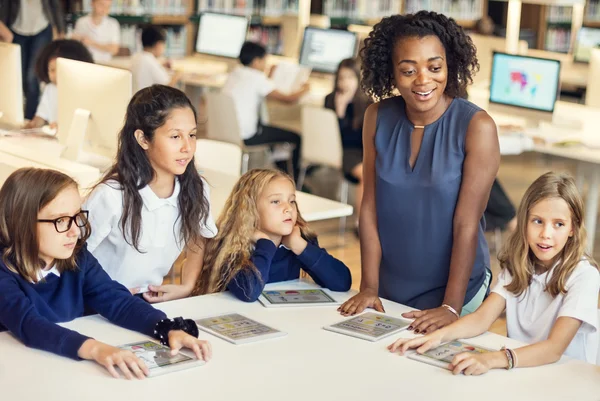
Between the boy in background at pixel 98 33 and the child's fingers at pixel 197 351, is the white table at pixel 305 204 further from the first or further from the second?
the boy in background at pixel 98 33

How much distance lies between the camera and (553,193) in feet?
7.34

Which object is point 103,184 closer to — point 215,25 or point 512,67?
point 512,67

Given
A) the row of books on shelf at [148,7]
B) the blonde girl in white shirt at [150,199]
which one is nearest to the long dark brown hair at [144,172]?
the blonde girl in white shirt at [150,199]

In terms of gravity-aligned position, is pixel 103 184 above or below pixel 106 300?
above

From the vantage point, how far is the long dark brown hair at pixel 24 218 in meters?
2.12

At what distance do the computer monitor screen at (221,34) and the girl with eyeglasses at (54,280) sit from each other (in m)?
5.64

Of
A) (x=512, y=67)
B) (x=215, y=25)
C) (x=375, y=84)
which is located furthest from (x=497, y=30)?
(x=375, y=84)

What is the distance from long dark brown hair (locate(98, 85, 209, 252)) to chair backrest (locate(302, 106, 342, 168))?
281 centimetres

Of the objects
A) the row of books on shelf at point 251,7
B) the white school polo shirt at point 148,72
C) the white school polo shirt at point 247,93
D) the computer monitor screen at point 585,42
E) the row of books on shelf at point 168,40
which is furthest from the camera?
the row of books on shelf at point 251,7

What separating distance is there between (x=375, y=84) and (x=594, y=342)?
84 centimetres

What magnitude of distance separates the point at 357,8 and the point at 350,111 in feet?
11.6

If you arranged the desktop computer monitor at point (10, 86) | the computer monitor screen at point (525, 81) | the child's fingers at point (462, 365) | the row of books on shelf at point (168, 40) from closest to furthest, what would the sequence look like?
the child's fingers at point (462, 365) < the desktop computer monitor at point (10, 86) < the computer monitor screen at point (525, 81) < the row of books on shelf at point (168, 40)

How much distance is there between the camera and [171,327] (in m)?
2.07

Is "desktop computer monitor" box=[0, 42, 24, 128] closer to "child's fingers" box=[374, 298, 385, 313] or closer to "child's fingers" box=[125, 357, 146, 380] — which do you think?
"child's fingers" box=[374, 298, 385, 313]
